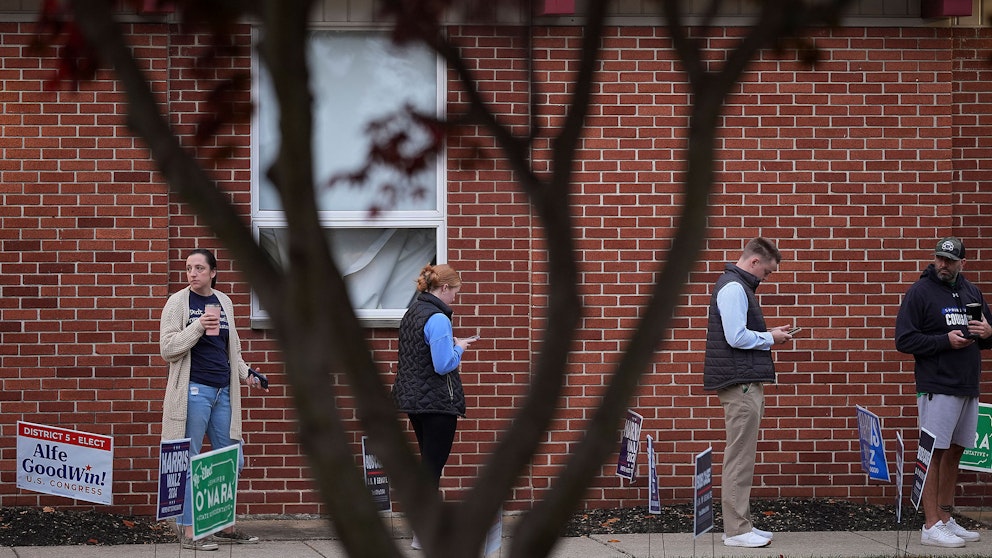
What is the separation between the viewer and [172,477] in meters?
6.54

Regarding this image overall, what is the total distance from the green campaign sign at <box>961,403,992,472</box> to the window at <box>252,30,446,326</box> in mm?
3927

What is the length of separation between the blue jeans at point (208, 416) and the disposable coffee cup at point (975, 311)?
4.75 meters

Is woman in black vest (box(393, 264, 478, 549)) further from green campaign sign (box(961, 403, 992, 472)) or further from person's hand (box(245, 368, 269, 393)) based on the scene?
green campaign sign (box(961, 403, 992, 472))

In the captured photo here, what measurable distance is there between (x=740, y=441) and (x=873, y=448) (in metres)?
0.95

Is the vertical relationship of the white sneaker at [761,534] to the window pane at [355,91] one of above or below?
below

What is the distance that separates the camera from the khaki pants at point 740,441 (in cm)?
776

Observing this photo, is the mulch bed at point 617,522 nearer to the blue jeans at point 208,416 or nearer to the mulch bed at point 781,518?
the mulch bed at point 781,518

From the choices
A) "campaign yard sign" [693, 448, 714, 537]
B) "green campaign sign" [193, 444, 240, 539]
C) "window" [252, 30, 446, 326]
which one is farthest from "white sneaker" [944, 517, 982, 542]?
"green campaign sign" [193, 444, 240, 539]

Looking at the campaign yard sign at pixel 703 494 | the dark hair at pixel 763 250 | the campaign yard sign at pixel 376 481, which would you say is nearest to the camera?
the campaign yard sign at pixel 703 494

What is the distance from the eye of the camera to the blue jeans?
784cm

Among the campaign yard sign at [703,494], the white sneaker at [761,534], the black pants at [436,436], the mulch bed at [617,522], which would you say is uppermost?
the black pants at [436,436]

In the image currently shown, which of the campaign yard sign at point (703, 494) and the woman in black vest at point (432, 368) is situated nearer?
the campaign yard sign at point (703, 494)

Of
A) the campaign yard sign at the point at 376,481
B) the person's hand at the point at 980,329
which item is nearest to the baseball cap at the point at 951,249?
the person's hand at the point at 980,329

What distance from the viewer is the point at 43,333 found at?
8812 mm
